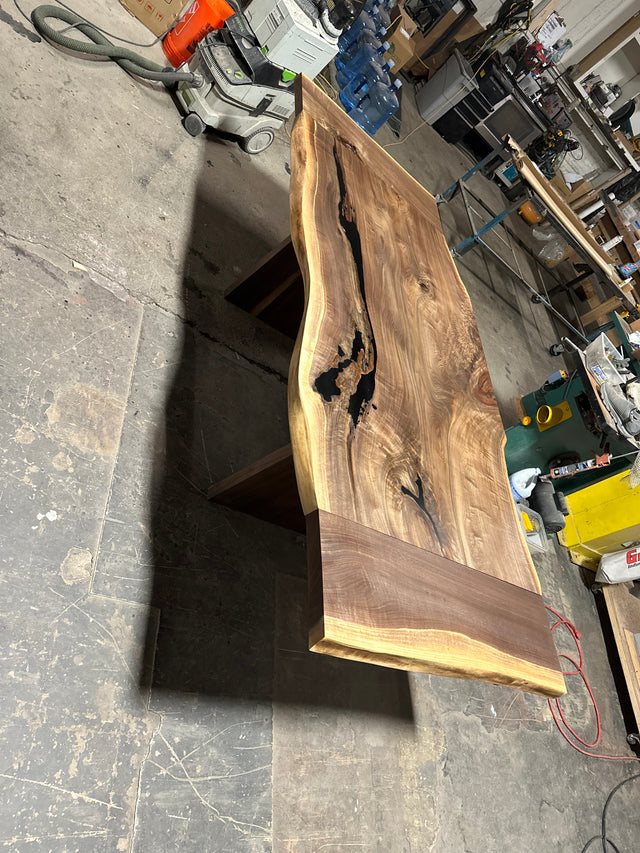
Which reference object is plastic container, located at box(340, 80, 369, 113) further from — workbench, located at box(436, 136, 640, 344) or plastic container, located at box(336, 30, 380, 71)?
workbench, located at box(436, 136, 640, 344)

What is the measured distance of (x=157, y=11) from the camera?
7.23 feet

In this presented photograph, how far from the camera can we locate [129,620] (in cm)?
118

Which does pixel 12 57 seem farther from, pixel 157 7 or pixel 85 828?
pixel 85 828

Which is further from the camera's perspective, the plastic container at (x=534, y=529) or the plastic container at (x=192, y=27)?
the plastic container at (x=534, y=529)

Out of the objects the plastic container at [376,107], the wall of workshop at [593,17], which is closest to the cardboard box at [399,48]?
the plastic container at [376,107]

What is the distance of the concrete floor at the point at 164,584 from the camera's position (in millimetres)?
1072

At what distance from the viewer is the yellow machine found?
2467 millimetres

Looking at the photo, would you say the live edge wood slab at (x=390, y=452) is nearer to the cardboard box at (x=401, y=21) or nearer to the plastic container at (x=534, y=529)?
the plastic container at (x=534, y=529)

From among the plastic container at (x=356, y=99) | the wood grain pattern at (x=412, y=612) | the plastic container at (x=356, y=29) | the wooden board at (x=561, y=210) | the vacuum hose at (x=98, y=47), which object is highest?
the wooden board at (x=561, y=210)

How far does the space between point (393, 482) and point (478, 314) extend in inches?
105

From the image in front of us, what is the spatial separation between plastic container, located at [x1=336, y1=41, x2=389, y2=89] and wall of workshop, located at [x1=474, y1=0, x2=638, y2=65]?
3.09 meters

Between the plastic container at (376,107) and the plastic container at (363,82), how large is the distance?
3 centimetres

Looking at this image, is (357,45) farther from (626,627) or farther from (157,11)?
(626,627)

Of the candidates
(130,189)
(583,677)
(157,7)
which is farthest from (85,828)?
(157,7)
